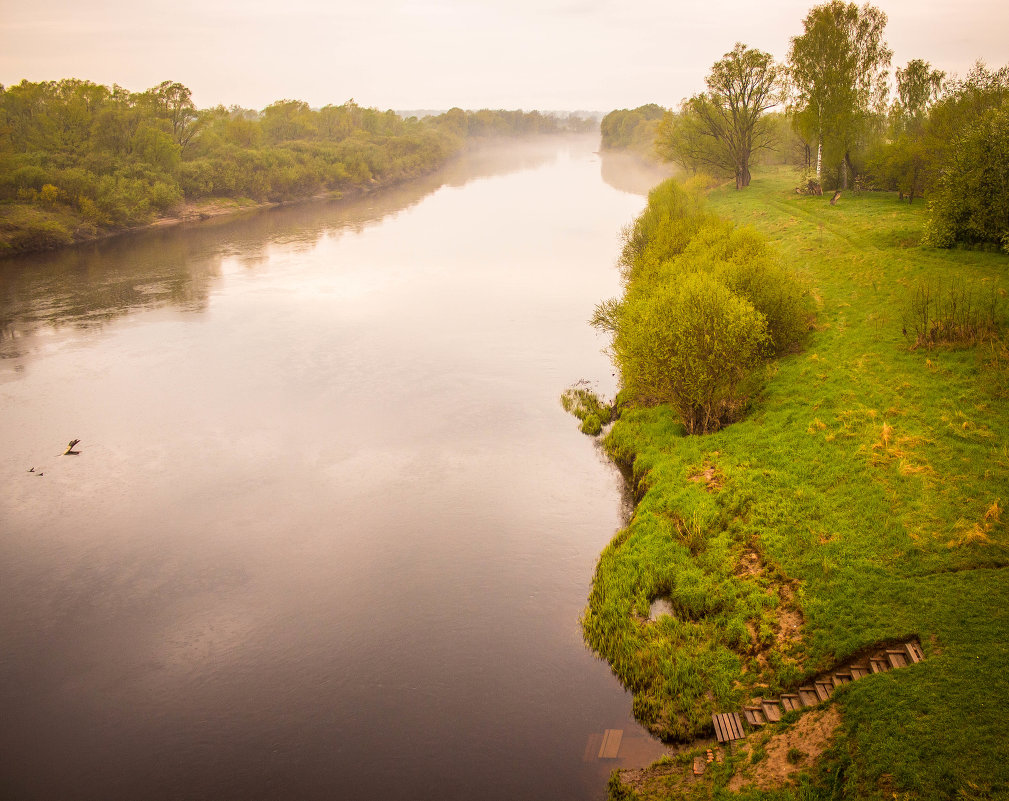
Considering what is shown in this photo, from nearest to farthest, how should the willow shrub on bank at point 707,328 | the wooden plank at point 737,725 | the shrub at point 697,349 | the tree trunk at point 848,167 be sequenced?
the wooden plank at point 737,725 < the shrub at point 697,349 < the willow shrub on bank at point 707,328 < the tree trunk at point 848,167

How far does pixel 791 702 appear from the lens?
15125mm

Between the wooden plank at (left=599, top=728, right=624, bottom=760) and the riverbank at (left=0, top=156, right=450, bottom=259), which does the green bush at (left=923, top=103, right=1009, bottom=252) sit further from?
the riverbank at (left=0, top=156, right=450, bottom=259)

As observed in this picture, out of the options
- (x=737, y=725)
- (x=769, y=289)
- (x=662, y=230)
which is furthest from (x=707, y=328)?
(x=662, y=230)

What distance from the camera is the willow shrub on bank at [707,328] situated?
25891mm

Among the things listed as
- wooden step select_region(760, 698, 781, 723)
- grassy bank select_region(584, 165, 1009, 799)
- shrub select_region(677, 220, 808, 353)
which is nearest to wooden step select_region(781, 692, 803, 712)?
wooden step select_region(760, 698, 781, 723)

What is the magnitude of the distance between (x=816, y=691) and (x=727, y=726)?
2144mm

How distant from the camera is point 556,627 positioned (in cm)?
2008

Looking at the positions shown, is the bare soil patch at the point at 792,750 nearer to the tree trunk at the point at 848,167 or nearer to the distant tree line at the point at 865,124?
the distant tree line at the point at 865,124

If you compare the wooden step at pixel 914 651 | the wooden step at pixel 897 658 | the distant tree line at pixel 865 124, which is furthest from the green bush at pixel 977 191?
the wooden step at pixel 897 658

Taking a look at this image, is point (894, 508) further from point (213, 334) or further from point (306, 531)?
point (213, 334)

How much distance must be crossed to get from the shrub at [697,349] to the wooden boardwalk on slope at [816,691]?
12.6m

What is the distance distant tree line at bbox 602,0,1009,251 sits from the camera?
33.4 metres

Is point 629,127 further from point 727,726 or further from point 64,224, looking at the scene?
point 727,726

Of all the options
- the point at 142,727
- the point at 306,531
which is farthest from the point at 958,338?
the point at 142,727
